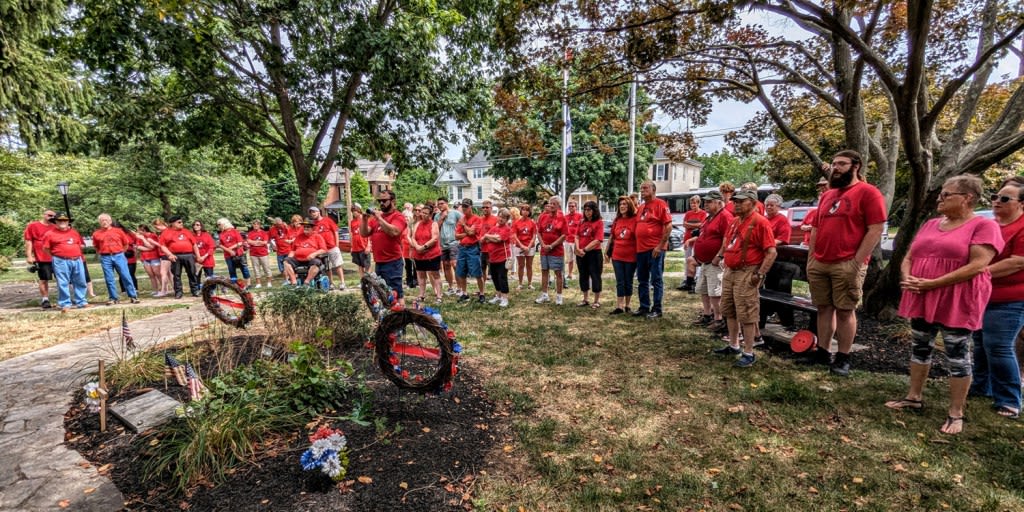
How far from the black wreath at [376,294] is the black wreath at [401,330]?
46 cm

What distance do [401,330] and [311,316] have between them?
194cm

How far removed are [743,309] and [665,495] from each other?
2.52 metres

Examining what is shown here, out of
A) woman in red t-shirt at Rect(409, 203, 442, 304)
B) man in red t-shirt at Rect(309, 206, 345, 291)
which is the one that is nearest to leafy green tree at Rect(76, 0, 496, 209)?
man in red t-shirt at Rect(309, 206, 345, 291)

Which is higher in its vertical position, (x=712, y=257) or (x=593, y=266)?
(x=712, y=257)

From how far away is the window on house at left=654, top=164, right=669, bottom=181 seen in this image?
45.7m

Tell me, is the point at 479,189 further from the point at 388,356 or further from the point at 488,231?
the point at 388,356

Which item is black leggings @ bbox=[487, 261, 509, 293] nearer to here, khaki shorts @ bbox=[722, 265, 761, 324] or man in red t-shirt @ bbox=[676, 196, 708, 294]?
man in red t-shirt @ bbox=[676, 196, 708, 294]

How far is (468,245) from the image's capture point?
7754 mm

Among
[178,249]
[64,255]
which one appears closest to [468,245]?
[178,249]

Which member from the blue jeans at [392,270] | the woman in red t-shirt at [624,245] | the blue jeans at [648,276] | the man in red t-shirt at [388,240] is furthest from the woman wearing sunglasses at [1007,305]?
the blue jeans at [392,270]

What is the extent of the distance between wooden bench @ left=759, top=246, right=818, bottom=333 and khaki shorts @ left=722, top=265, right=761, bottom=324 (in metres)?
0.91

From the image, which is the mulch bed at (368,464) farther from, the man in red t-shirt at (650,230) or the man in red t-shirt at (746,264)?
the man in red t-shirt at (650,230)

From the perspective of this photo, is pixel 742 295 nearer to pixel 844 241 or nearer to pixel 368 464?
pixel 844 241

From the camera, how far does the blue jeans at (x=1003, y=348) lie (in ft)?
10.2
